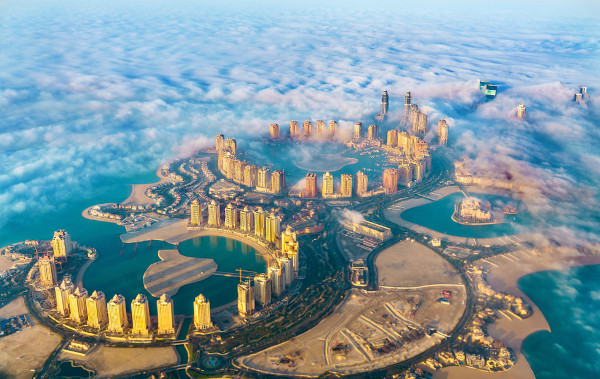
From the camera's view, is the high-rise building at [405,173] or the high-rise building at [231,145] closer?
the high-rise building at [405,173]

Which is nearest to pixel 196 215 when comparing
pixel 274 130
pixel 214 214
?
pixel 214 214

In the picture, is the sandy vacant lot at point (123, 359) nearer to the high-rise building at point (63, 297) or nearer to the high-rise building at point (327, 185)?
the high-rise building at point (63, 297)

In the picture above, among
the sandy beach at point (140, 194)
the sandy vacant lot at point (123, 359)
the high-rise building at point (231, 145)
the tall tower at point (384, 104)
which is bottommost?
the sandy beach at point (140, 194)

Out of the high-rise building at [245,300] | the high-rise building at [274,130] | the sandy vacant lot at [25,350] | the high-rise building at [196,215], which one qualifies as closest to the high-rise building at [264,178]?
the high-rise building at [196,215]

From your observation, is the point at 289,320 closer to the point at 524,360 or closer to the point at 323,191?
the point at 524,360

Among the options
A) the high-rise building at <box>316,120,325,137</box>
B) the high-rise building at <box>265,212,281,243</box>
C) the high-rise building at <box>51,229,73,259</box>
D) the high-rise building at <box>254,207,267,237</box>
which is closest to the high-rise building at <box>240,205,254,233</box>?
the high-rise building at <box>254,207,267,237</box>

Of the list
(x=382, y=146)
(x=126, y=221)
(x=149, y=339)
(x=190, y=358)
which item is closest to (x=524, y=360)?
(x=190, y=358)

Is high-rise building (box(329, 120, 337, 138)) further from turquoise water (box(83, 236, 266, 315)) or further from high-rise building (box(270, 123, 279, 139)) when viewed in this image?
turquoise water (box(83, 236, 266, 315))

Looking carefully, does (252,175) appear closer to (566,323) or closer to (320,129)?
(320,129)
